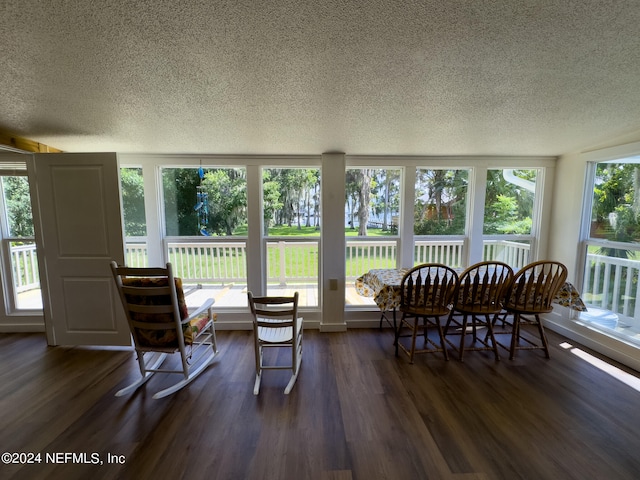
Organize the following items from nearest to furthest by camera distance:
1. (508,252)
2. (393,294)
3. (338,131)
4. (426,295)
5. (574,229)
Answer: (338,131), (426,295), (393,294), (574,229), (508,252)

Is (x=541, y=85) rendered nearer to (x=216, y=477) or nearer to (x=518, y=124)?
(x=518, y=124)

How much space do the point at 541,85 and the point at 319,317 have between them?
293 centimetres

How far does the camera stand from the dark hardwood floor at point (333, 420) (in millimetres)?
1452

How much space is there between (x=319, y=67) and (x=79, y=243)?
2844mm

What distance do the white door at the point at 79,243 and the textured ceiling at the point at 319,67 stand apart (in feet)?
1.22

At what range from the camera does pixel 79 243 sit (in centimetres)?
256

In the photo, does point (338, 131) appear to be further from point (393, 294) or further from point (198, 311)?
point (198, 311)

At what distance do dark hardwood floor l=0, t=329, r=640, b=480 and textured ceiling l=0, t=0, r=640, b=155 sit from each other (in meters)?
2.15

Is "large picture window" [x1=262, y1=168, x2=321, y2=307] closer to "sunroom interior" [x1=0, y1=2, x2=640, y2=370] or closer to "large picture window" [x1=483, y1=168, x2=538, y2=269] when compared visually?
"sunroom interior" [x1=0, y1=2, x2=640, y2=370]

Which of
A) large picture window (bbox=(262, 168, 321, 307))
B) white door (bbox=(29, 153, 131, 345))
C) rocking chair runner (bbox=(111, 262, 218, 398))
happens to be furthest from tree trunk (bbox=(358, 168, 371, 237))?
white door (bbox=(29, 153, 131, 345))

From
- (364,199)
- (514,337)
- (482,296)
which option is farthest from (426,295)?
(364,199)

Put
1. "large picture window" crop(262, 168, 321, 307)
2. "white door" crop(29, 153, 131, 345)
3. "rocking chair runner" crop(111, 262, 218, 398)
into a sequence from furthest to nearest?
"large picture window" crop(262, 168, 321, 307), "white door" crop(29, 153, 131, 345), "rocking chair runner" crop(111, 262, 218, 398)

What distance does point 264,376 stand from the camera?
230 cm

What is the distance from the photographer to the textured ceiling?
98 centimetres
